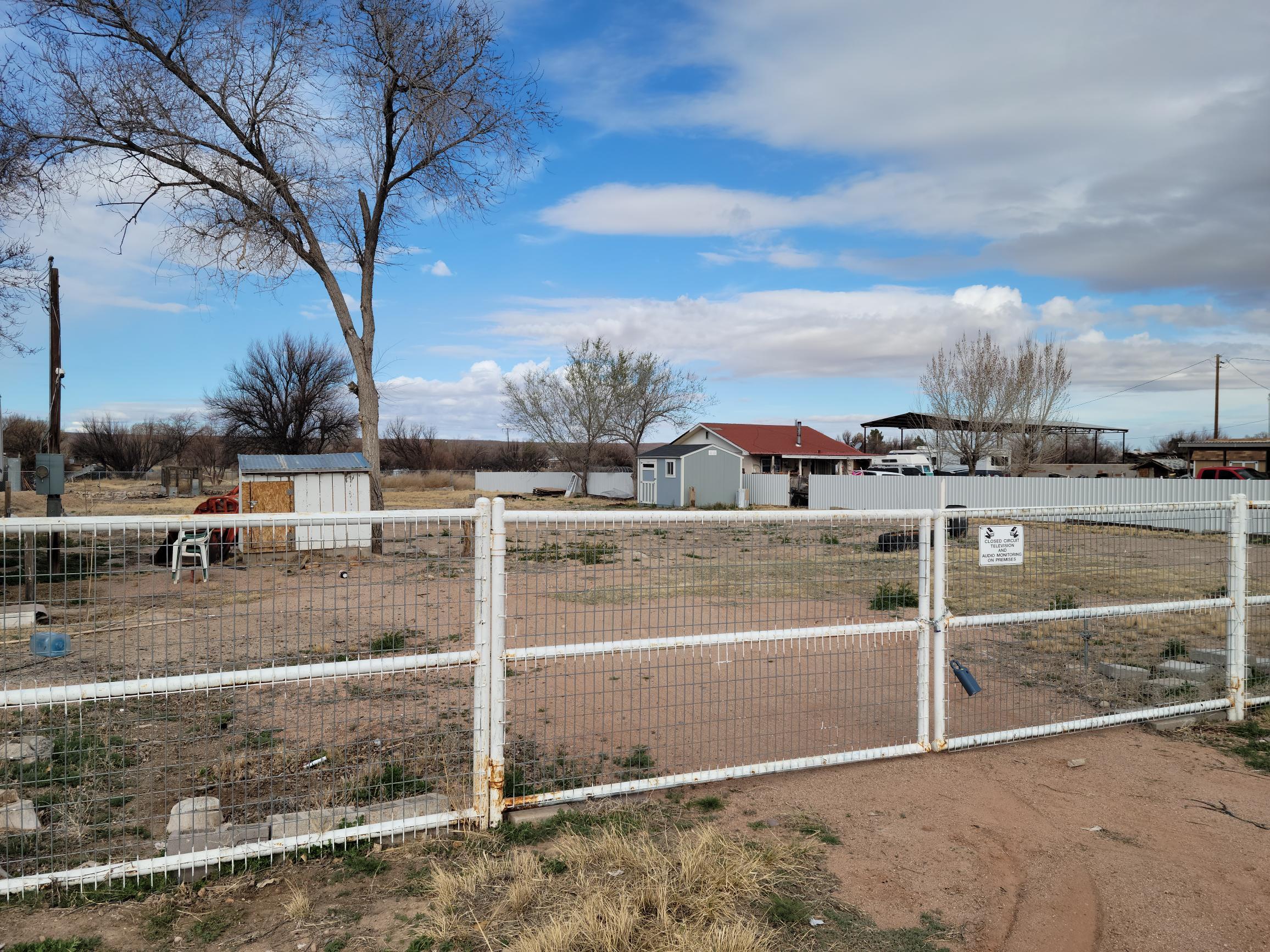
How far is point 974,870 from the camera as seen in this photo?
4.03 m

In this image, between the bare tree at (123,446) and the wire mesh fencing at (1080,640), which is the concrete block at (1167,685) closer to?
the wire mesh fencing at (1080,640)

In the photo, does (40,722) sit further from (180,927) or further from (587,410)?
(587,410)

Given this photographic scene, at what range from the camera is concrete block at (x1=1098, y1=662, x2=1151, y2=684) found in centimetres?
728

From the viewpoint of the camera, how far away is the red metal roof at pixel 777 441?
4759 cm

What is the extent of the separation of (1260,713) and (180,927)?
7617 millimetres

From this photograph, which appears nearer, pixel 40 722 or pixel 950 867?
pixel 950 867

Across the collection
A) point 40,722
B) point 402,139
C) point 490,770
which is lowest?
point 40,722

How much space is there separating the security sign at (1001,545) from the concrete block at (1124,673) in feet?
8.21

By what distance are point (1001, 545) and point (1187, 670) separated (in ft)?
9.58

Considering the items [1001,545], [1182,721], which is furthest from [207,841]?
[1182,721]

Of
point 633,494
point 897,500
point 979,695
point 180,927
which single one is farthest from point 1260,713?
point 633,494

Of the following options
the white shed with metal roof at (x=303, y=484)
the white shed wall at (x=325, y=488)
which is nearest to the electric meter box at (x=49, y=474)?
the white shed with metal roof at (x=303, y=484)

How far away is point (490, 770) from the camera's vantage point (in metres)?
4.34

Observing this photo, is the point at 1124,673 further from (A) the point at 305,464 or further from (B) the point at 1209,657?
(A) the point at 305,464
